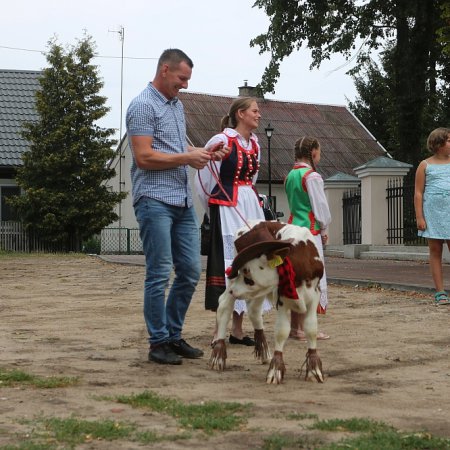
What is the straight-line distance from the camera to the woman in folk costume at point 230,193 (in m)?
7.13

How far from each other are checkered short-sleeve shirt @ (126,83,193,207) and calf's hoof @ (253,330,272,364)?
105 centimetres

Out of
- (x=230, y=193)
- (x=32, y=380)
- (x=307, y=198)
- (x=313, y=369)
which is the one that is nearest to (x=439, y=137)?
(x=307, y=198)

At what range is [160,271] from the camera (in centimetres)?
651

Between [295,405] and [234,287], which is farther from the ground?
[234,287]

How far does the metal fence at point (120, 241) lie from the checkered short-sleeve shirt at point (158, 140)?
37699 millimetres

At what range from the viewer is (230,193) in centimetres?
716

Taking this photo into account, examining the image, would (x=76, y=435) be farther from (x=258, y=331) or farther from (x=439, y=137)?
(x=439, y=137)

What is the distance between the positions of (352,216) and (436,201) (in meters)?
17.2

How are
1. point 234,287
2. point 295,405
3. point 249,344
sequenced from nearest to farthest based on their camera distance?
1. point 295,405
2. point 234,287
3. point 249,344

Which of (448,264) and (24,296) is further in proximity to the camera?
(448,264)

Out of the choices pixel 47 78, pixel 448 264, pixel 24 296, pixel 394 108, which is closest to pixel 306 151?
pixel 24 296

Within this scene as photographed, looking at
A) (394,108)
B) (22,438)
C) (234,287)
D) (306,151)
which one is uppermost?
(394,108)

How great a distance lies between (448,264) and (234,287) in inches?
509

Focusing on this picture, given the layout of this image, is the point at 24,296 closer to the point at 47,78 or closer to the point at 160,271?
the point at 160,271
